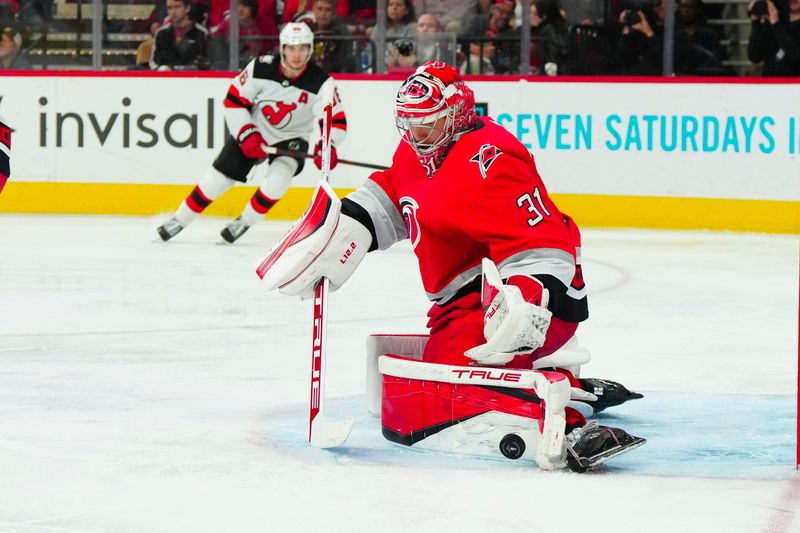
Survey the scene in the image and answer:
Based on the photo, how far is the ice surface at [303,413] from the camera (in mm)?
2398

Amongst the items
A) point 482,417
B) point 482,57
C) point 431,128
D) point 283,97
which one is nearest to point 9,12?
point 283,97

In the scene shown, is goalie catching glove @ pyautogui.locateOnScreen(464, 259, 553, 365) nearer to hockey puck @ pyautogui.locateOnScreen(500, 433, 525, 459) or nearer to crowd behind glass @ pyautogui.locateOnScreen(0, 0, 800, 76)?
hockey puck @ pyautogui.locateOnScreen(500, 433, 525, 459)

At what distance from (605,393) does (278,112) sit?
15.3ft

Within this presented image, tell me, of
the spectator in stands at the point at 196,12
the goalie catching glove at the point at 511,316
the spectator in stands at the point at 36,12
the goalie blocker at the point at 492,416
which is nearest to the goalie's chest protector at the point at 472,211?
the goalie catching glove at the point at 511,316

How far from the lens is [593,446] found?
8.71 feet

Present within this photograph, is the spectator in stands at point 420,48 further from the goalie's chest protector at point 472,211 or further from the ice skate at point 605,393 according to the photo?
Answer: the goalie's chest protector at point 472,211

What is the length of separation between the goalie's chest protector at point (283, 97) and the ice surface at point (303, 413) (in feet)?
4.82

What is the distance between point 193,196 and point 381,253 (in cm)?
112

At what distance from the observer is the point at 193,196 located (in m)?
7.57

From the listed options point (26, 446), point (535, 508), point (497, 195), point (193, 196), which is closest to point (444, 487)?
point (535, 508)

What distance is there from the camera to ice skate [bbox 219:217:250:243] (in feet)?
24.5

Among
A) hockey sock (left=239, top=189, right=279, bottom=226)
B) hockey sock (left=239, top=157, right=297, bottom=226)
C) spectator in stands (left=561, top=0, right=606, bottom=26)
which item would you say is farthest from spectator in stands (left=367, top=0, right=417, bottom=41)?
hockey sock (left=239, top=189, right=279, bottom=226)

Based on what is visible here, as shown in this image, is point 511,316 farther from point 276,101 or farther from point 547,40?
point 547,40

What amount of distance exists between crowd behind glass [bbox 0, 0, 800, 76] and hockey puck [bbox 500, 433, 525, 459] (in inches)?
240
